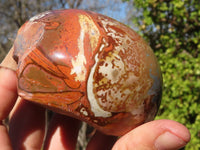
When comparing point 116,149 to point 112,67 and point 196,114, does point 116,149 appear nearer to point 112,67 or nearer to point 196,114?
point 112,67

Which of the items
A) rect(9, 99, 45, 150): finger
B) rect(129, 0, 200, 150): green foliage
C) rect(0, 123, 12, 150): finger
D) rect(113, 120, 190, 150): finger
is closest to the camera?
rect(113, 120, 190, 150): finger

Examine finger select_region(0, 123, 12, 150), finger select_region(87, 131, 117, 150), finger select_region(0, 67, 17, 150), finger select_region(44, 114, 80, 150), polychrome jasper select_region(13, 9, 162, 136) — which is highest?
polychrome jasper select_region(13, 9, 162, 136)

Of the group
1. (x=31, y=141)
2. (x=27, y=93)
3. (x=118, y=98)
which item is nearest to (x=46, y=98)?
(x=27, y=93)

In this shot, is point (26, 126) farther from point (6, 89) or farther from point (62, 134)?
point (6, 89)

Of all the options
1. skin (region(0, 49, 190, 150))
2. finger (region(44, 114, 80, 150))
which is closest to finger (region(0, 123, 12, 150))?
skin (region(0, 49, 190, 150))

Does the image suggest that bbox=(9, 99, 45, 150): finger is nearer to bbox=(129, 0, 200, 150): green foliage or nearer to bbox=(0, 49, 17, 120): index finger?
bbox=(0, 49, 17, 120): index finger

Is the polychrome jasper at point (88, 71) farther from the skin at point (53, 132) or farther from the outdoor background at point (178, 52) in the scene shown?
the outdoor background at point (178, 52)

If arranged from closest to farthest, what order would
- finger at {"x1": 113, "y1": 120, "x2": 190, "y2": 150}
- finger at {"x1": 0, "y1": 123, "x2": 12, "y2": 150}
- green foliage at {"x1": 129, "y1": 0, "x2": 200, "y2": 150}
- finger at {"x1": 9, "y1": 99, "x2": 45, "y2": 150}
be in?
finger at {"x1": 113, "y1": 120, "x2": 190, "y2": 150} < finger at {"x1": 0, "y1": 123, "x2": 12, "y2": 150} < finger at {"x1": 9, "y1": 99, "x2": 45, "y2": 150} < green foliage at {"x1": 129, "y1": 0, "x2": 200, "y2": 150}
